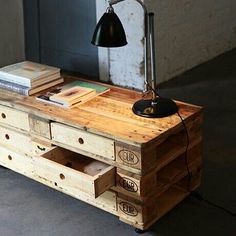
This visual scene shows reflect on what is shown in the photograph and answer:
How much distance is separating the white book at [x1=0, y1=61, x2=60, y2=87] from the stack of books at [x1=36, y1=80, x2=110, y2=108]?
77 mm

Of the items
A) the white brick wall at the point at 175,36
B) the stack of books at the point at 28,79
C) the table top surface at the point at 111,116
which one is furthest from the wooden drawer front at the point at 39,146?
the white brick wall at the point at 175,36

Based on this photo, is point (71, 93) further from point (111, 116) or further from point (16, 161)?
point (16, 161)

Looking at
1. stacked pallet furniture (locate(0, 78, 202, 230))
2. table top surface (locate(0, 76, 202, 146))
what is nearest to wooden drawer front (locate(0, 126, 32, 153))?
stacked pallet furniture (locate(0, 78, 202, 230))

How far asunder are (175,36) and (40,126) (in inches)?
72.2

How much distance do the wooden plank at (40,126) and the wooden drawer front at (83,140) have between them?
0.10 feet

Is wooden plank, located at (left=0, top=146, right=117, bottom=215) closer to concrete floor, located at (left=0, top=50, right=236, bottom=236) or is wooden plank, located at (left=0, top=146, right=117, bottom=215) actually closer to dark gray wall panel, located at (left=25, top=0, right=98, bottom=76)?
concrete floor, located at (left=0, top=50, right=236, bottom=236)

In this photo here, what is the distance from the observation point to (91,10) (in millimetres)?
3641

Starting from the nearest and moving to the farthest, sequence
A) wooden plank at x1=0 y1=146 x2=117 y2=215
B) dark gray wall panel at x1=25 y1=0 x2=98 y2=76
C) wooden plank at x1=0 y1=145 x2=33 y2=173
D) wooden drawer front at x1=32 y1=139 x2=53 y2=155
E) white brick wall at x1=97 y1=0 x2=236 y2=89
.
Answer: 1. wooden plank at x1=0 y1=146 x2=117 y2=215
2. wooden drawer front at x1=32 y1=139 x2=53 y2=155
3. wooden plank at x1=0 y1=145 x2=33 y2=173
4. white brick wall at x1=97 y1=0 x2=236 y2=89
5. dark gray wall panel at x1=25 y1=0 x2=98 y2=76

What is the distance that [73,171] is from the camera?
200cm

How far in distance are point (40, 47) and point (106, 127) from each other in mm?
2127

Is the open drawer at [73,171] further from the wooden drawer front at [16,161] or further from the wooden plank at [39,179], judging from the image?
the wooden drawer front at [16,161]

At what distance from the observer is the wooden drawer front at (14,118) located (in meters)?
2.29

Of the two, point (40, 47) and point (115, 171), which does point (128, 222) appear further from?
point (40, 47)

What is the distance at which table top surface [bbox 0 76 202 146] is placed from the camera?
2.01 m
